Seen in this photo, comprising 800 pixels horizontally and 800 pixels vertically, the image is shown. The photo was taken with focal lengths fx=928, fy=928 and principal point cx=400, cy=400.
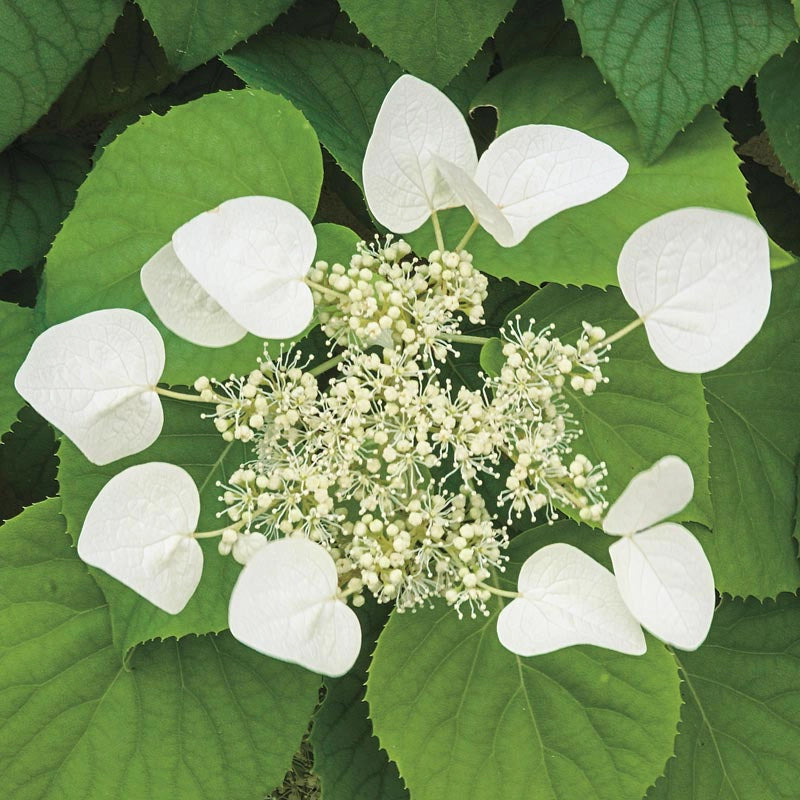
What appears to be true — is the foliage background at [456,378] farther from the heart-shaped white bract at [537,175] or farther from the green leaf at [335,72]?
the heart-shaped white bract at [537,175]

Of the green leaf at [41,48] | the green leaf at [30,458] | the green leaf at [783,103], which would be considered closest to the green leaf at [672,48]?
the green leaf at [783,103]

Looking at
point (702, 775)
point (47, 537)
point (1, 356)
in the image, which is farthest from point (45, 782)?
point (702, 775)

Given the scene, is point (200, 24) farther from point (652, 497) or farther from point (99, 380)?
point (652, 497)

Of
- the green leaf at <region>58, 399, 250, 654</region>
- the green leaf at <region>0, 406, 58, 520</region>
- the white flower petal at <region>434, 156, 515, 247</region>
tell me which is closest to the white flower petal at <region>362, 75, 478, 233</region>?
the white flower petal at <region>434, 156, 515, 247</region>

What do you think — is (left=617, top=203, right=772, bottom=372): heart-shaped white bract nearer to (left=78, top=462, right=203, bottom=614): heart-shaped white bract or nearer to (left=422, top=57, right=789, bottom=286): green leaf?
(left=422, top=57, right=789, bottom=286): green leaf

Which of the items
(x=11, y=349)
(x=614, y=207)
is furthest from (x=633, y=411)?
(x=11, y=349)
